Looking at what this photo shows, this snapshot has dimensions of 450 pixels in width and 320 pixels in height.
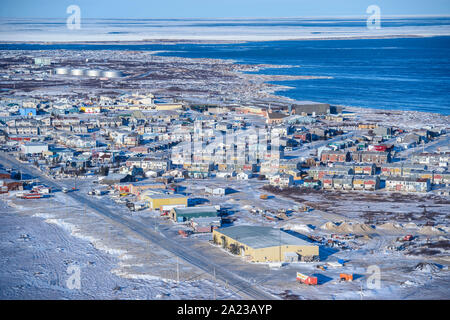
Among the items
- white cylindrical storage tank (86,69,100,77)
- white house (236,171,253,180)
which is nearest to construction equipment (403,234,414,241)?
white house (236,171,253,180)

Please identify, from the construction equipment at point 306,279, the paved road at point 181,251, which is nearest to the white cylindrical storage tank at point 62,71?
the paved road at point 181,251

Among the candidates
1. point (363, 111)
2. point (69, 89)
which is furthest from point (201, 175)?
point (69, 89)

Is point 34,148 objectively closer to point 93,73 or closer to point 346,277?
point 346,277

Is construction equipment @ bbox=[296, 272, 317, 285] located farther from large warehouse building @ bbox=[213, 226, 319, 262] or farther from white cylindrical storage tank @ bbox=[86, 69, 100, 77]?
white cylindrical storage tank @ bbox=[86, 69, 100, 77]

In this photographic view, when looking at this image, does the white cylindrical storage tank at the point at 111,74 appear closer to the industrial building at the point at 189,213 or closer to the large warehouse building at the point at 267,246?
the industrial building at the point at 189,213

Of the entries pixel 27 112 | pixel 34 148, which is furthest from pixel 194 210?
pixel 27 112
